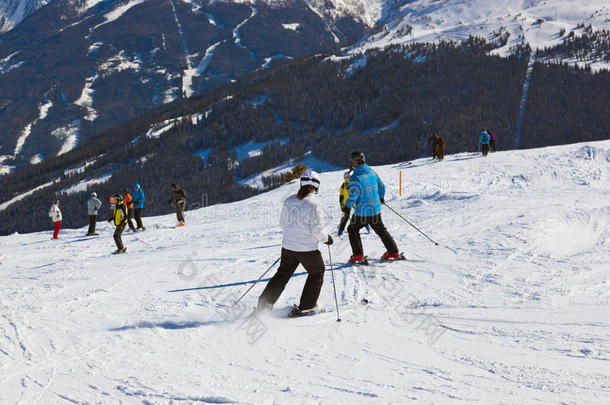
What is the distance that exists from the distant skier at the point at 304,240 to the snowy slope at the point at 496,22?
447 ft

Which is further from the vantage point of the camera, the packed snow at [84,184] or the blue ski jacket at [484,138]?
the packed snow at [84,184]

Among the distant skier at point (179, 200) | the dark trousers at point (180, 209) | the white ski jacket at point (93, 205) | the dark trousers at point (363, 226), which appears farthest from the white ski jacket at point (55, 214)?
the dark trousers at point (363, 226)

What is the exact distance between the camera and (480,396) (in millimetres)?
3379

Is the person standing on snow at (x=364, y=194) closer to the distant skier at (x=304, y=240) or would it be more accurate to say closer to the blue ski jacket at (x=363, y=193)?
the blue ski jacket at (x=363, y=193)

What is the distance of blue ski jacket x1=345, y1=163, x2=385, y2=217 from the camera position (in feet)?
22.0

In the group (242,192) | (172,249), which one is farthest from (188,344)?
(242,192)

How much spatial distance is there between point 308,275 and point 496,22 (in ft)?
554

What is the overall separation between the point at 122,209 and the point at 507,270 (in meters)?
9.81

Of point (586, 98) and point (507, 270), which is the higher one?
point (586, 98)

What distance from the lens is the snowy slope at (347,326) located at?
3.66 metres

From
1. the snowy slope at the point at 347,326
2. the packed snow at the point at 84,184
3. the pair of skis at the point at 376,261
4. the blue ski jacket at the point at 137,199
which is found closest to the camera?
the snowy slope at the point at 347,326

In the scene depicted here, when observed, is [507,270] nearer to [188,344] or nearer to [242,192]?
[188,344]

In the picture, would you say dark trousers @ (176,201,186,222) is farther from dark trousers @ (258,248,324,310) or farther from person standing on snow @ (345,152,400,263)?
dark trousers @ (258,248,324,310)

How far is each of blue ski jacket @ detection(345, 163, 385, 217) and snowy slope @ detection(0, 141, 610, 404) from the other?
1.09 m
